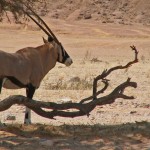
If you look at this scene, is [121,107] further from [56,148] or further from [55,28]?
[55,28]

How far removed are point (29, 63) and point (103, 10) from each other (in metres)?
63.3

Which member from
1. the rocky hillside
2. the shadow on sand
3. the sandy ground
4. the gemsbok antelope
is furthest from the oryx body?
the rocky hillside

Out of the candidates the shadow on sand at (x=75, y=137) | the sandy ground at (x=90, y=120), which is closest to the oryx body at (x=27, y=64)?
the sandy ground at (x=90, y=120)

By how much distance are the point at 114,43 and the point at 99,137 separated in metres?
34.2

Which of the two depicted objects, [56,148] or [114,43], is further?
[114,43]

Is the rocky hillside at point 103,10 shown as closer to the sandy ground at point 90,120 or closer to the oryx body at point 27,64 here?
the sandy ground at point 90,120

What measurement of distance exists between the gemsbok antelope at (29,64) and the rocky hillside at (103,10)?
56388 mm

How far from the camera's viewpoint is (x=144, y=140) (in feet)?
22.2

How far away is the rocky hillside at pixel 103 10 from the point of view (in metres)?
68.4

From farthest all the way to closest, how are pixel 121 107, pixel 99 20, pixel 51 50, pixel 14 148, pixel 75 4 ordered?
pixel 75 4
pixel 99 20
pixel 121 107
pixel 51 50
pixel 14 148

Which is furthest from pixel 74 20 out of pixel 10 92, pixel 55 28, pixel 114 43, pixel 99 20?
pixel 10 92

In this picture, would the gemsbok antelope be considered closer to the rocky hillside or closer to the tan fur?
the tan fur

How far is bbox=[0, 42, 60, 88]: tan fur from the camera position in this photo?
8.14 meters

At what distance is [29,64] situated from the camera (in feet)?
28.3
